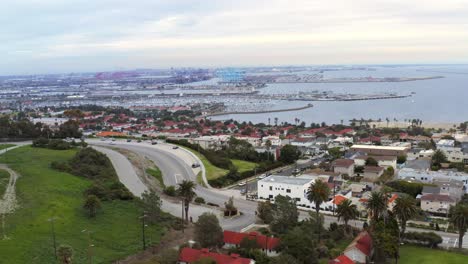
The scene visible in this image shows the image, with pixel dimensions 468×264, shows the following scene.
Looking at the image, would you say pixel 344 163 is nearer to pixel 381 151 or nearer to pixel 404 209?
pixel 381 151

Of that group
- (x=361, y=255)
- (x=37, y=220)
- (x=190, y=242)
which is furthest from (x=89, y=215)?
(x=361, y=255)

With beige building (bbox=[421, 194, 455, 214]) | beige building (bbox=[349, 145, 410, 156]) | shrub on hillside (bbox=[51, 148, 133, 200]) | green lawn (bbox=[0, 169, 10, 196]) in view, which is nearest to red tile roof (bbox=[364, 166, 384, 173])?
beige building (bbox=[349, 145, 410, 156])

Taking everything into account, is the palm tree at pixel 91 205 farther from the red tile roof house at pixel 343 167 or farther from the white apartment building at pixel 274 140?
the white apartment building at pixel 274 140

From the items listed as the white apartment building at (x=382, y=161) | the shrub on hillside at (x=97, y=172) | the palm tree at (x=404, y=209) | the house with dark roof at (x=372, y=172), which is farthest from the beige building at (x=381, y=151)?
the shrub on hillside at (x=97, y=172)

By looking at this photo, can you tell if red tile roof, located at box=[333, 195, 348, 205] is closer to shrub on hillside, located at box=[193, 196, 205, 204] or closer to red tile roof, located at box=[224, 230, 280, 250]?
shrub on hillside, located at box=[193, 196, 205, 204]

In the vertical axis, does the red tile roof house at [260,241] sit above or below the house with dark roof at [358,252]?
above
